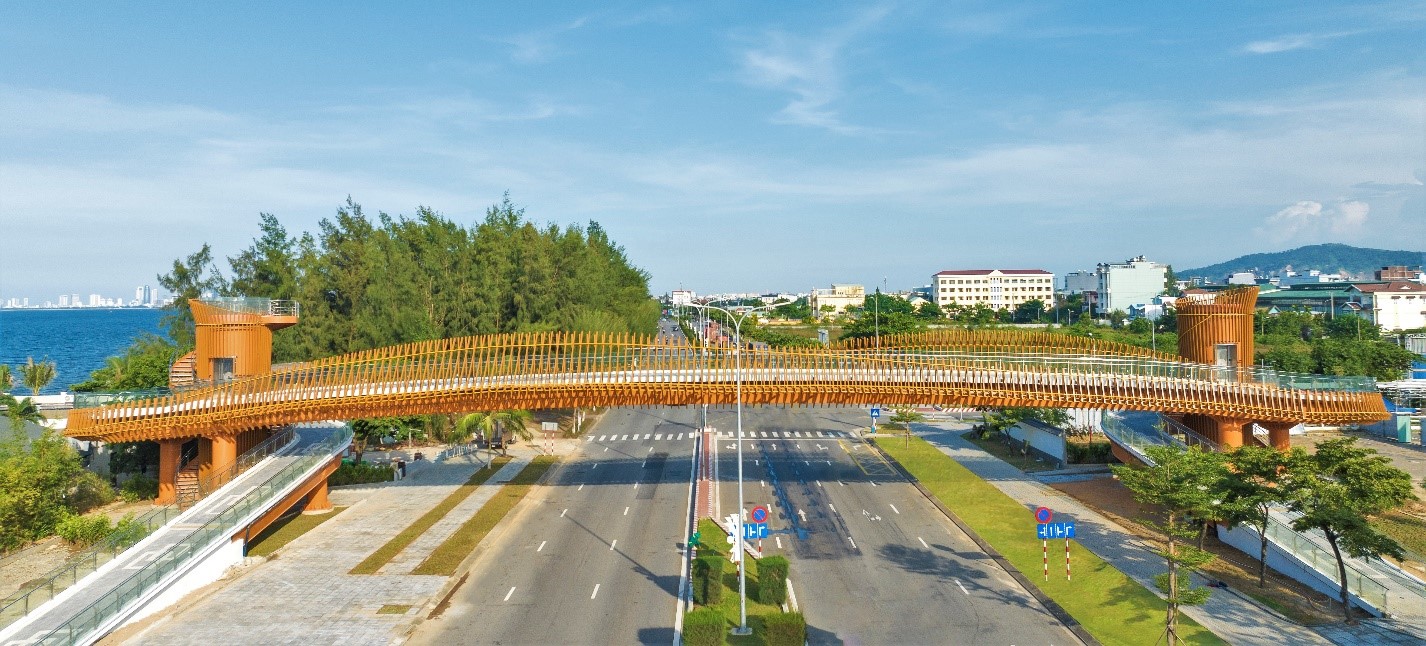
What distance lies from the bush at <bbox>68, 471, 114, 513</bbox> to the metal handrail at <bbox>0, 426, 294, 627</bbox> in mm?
9206

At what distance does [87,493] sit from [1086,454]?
51.8 metres

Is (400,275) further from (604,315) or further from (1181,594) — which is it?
(1181,594)

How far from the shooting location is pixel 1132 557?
32812 mm

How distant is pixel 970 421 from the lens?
73.0m

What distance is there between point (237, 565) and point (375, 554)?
472 centimetres

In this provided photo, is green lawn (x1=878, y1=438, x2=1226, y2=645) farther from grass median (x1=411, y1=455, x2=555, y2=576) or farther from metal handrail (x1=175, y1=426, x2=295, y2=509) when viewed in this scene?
metal handrail (x1=175, y1=426, x2=295, y2=509)

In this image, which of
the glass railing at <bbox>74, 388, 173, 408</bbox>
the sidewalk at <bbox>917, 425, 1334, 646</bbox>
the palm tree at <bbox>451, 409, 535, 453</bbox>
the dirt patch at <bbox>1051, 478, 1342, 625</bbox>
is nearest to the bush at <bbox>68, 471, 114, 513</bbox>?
the glass railing at <bbox>74, 388, 173, 408</bbox>

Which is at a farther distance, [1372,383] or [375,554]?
[1372,383]

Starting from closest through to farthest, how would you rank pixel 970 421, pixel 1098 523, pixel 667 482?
pixel 1098 523
pixel 667 482
pixel 970 421

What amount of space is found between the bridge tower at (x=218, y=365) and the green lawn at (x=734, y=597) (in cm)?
2175

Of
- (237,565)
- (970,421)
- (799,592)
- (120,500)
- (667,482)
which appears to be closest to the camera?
(799,592)

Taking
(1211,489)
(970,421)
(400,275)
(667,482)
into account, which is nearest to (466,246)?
(400,275)

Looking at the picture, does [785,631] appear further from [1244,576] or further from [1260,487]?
[1260,487]

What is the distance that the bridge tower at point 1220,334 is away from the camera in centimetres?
A: 3984
